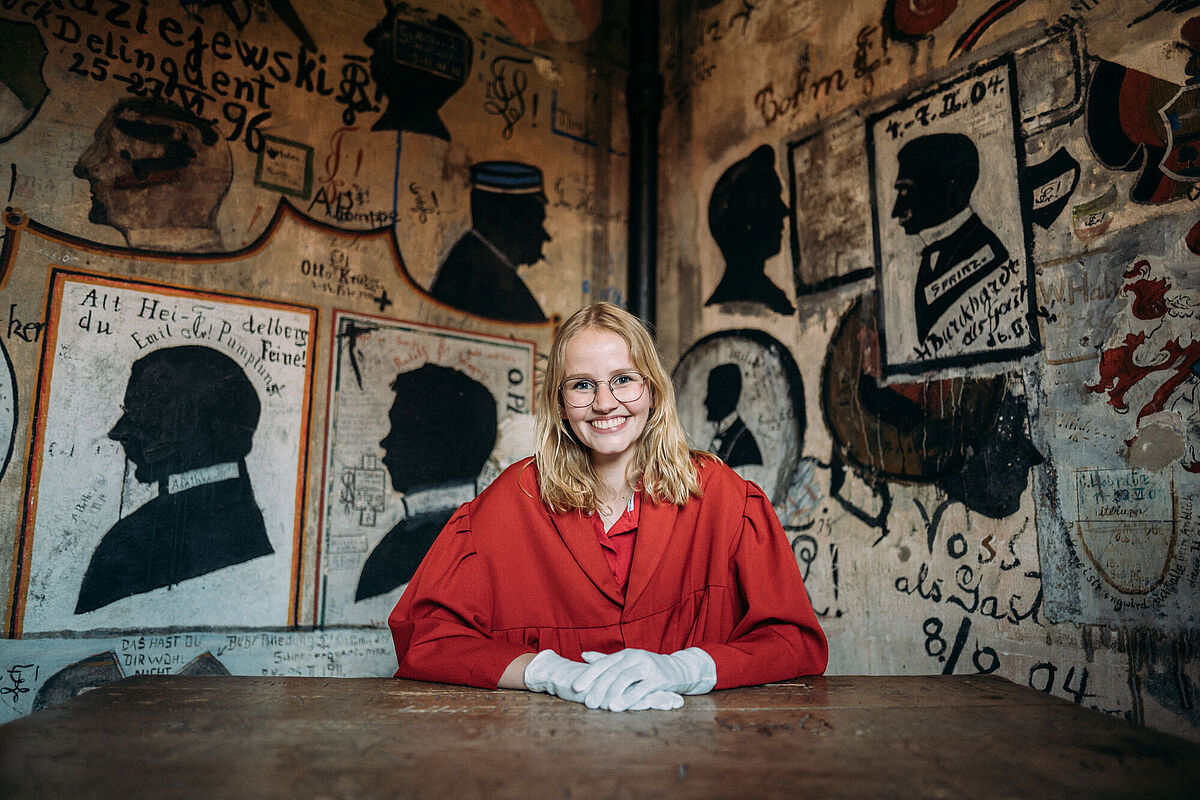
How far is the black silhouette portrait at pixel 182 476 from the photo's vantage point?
2734mm

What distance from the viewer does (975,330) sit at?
2529 millimetres

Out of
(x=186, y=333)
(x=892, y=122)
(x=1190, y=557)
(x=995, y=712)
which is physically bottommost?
(x=995, y=712)

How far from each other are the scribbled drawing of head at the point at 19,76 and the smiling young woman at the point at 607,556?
2299mm

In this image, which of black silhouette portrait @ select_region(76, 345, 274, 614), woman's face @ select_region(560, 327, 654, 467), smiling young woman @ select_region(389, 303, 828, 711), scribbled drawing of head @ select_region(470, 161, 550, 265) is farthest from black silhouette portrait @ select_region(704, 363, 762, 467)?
black silhouette portrait @ select_region(76, 345, 274, 614)

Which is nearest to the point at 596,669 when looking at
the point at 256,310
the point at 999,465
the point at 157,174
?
the point at 999,465

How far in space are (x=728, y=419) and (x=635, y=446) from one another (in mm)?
1488

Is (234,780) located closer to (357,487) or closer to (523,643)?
(523,643)

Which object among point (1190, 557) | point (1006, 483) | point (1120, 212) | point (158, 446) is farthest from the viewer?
point (158, 446)

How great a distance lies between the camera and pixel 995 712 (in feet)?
4.59

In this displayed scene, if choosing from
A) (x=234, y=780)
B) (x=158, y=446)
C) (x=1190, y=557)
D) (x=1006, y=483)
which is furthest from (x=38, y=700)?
(x=1190, y=557)

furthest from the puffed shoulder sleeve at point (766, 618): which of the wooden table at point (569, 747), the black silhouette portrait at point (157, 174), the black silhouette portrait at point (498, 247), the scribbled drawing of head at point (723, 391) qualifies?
the black silhouette portrait at point (157, 174)

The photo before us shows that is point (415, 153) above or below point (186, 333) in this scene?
above

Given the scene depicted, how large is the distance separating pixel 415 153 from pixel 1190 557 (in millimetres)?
3418

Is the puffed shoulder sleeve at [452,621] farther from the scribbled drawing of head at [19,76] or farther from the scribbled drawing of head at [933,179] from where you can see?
the scribbled drawing of head at [19,76]
